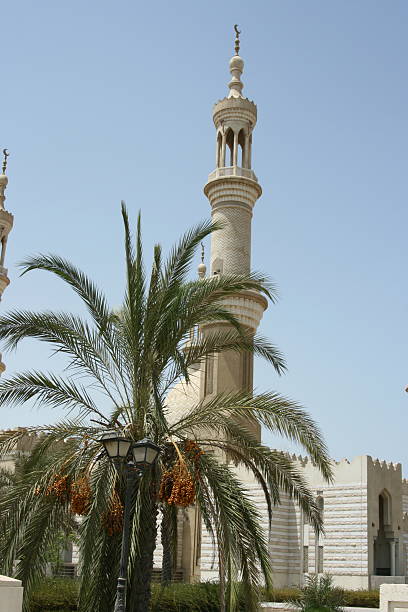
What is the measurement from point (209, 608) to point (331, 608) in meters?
2.79

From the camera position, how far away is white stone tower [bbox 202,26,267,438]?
31.0 meters

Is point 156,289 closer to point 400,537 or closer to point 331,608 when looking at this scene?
point 331,608

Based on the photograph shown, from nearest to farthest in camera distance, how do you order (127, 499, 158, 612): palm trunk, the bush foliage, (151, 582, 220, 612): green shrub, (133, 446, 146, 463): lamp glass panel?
(133, 446, 146, 463): lamp glass panel
(127, 499, 158, 612): palm trunk
the bush foliage
(151, 582, 220, 612): green shrub

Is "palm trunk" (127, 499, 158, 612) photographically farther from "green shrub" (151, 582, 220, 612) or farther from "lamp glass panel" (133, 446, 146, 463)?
"green shrub" (151, 582, 220, 612)

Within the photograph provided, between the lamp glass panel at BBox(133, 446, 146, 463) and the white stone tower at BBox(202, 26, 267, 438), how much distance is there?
18.7 metres

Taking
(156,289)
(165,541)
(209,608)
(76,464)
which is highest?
(156,289)

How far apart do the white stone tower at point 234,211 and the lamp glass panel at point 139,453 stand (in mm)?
18687

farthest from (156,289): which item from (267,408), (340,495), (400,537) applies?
(400,537)

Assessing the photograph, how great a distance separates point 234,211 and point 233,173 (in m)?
1.62

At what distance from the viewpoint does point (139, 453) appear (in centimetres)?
1102

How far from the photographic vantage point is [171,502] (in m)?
12.1

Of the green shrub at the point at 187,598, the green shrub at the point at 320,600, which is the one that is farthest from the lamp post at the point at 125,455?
the green shrub at the point at 320,600

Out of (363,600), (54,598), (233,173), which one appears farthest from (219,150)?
(54,598)

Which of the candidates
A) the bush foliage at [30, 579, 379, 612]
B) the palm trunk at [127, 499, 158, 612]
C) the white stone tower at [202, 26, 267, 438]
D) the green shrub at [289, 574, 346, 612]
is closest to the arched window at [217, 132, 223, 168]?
the white stone tower at [202, 26, 267, 438]
